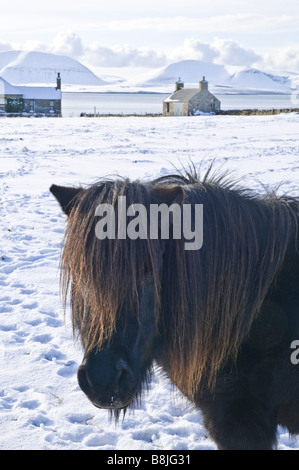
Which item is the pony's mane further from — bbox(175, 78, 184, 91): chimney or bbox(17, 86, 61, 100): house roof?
bbox(175, 78, 184, 91): chimney

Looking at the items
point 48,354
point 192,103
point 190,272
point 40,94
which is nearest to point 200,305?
point 190,272

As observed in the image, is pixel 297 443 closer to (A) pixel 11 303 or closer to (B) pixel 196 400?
(B) pixel 196 400

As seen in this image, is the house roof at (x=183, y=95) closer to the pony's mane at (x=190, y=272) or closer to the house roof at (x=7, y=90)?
the house roof at (x=7, y=90)

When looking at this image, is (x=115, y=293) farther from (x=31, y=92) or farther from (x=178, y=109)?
(x=31, y=92)

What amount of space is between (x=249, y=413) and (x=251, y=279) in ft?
1.85

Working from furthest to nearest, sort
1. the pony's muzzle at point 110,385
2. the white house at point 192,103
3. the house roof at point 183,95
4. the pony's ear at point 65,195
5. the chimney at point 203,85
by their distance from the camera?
the chimney at point 203,85
the house roof at point 183,95
the white house at point 192,103
the pony's ear at point 65,195
the pony's muzzle at point 110,385

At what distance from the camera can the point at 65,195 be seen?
6.62 ft

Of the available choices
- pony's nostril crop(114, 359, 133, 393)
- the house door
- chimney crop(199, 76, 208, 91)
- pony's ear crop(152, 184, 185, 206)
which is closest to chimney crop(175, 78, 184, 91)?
chimney crop(199, 76, 208, 91)

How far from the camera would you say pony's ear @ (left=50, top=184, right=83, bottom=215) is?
200 cm

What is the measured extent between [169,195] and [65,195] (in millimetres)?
500

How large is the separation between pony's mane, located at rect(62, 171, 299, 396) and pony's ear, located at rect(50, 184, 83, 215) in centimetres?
9

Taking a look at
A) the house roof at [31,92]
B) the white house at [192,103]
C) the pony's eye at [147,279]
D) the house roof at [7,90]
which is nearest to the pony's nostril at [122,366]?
the pony's eye at [147,279]

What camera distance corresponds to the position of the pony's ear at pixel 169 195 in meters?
1.75
